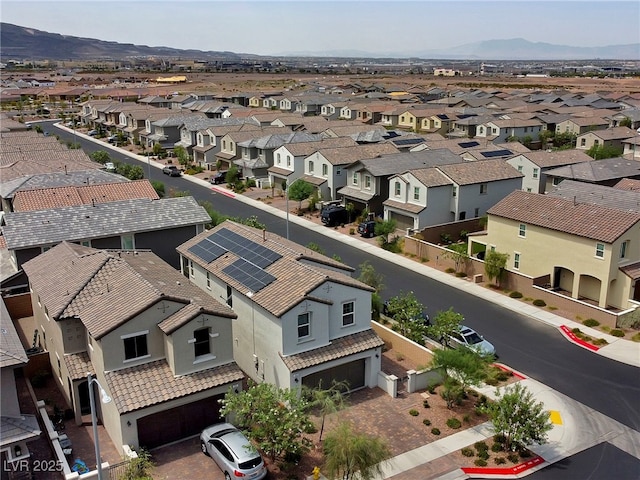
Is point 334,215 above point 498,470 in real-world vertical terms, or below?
above

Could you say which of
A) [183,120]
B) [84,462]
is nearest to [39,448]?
[84,462]

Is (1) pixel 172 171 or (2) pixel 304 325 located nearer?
(2) pixel 304 325

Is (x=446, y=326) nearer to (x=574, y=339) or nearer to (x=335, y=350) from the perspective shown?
(x=335, y=350)

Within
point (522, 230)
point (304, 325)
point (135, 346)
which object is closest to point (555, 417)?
point (304, 325)

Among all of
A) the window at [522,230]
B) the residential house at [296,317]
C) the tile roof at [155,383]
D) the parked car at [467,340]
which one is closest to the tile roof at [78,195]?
the residential house at [296,317]


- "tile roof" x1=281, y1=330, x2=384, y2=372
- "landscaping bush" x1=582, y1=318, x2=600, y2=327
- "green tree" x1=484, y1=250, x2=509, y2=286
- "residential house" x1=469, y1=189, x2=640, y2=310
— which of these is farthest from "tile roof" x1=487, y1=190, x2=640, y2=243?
"tile roof" x1=281, y1=330, x2=384, y2=372
